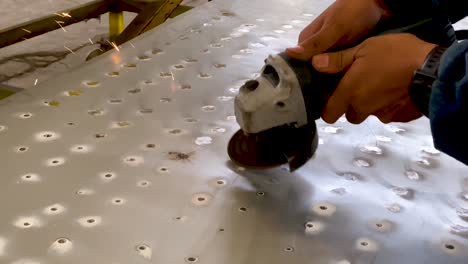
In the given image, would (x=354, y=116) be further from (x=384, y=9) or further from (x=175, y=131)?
(x=175, y=131)

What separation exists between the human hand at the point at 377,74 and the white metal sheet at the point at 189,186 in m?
0.12

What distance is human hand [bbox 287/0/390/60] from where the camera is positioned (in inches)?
26.9

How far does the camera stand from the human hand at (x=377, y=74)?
61 centimetres

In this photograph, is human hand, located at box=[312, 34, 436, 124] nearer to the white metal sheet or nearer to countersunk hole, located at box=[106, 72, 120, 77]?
the white metal sheet

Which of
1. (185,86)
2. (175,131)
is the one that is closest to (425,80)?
(175,131)

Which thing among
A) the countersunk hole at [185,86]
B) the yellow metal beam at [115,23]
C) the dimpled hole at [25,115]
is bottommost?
the yellow metal beam at [115,23]

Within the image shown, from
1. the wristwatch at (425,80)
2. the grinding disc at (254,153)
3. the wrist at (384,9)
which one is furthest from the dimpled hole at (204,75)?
the wristwatch at (425,80)

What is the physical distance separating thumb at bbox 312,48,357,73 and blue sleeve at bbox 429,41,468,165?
12 cm

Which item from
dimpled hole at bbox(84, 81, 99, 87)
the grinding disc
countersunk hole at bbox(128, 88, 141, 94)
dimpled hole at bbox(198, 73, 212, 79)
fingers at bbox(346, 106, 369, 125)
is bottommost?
dimpled hole at bbox(84, 81, 99, 87)

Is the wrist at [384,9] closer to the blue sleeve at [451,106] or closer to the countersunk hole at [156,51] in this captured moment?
the blue sleeve at [451,106]

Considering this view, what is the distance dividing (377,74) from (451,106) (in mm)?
100

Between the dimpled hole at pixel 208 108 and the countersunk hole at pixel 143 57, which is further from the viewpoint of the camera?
the countersunk hole at pixel 143 57

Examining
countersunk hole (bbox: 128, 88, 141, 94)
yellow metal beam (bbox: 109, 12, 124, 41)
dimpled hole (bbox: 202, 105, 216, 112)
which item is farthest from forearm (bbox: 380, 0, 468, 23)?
yellow metal beam (bbox: 109, 12, 124, 41)

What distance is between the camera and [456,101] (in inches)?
20.8
